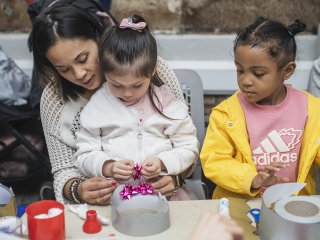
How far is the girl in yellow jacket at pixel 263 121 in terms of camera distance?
158cm

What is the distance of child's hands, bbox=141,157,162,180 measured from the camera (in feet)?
4.97

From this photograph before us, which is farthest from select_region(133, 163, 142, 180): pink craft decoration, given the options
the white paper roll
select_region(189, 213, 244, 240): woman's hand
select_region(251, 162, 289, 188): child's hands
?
select_region(189, 213, 244, 240): woman's hand

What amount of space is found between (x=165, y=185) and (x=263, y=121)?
39 centimetres

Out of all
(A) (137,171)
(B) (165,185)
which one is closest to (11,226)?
(A) (137,171)

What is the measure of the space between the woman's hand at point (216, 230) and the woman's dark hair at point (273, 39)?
2.83 ft

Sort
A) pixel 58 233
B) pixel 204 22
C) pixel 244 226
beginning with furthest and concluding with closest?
pixel 204 22 → pixel 244 226 → pixel 58 233

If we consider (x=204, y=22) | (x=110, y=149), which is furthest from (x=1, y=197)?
(x=204, y=22)

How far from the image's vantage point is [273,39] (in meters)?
1.60

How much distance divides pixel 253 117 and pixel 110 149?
48 cm

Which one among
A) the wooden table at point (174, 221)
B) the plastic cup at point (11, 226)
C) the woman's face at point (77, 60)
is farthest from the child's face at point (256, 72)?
the plastic cup at point (11, 226)

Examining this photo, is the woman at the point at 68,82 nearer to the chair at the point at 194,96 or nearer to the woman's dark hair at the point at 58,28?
the woman's dark hair at the point at 58,28

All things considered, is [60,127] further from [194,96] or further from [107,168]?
[194,96]

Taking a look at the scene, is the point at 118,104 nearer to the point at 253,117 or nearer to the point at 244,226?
the point at 253,117

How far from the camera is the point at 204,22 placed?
3.24 m
